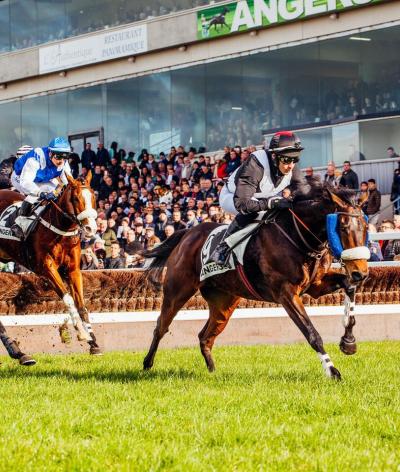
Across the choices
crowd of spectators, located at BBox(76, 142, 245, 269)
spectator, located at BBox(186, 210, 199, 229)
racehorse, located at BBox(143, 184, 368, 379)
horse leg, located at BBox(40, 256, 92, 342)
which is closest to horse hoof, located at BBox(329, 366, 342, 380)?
racehorse, located at BBox(143, 184, 368, 379)

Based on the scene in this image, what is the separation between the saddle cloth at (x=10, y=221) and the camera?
10.8 m

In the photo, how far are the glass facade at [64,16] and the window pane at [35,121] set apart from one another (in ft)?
6.12

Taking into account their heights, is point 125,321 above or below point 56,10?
below

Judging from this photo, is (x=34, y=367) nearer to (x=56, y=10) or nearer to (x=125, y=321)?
(x=125, y=321)

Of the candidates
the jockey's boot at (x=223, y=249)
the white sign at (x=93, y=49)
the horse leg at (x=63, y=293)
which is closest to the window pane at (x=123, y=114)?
the white sign at (x=93, y=49)

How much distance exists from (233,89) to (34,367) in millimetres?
16299

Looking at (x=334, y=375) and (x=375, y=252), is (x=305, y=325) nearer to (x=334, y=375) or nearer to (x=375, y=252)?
(x=334, y=375)

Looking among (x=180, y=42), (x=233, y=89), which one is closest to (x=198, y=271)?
(x=233, y=89)

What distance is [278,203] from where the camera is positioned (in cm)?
830

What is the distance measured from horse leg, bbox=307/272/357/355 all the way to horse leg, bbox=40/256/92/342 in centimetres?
270

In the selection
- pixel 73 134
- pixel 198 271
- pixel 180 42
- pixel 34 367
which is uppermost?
pixel 180 42

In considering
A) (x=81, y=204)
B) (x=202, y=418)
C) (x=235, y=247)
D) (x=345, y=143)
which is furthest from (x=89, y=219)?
(x=345, y=143)

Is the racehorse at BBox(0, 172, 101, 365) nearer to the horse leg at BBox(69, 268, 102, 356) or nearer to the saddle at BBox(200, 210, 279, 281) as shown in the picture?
the horse leg at BBox(69, 268, 102, 356)

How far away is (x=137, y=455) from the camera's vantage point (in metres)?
4.89
